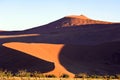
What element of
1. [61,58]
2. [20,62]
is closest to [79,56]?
[61,58]

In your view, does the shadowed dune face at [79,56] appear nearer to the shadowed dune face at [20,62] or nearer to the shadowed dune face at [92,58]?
the shadowed dune face at [92,58]

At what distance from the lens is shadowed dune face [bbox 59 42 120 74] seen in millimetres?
57188

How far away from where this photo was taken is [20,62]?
58250mm

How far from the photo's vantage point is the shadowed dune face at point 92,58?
57.2 metres

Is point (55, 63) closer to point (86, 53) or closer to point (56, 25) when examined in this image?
point (86, 53)

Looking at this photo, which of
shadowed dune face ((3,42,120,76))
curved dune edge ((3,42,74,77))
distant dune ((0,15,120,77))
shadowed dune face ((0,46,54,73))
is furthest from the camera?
curved dune edge ((3,42,74,77))

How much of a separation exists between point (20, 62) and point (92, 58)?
13.2 m

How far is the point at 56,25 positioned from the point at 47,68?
84631 mm

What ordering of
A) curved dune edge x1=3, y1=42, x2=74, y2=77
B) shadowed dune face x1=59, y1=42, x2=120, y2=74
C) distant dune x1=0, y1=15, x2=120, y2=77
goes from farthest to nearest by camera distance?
curved dune edge x1=3, y1=42, x2=74, y2=77, shadowed dune face x1=59, y1=42, x2=120, y2=74, distant dune x1=0, y1=15, x2=120, y2=77

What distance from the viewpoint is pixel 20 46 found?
6350cm

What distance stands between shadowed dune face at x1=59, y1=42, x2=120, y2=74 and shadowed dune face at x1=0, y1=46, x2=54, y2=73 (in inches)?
136

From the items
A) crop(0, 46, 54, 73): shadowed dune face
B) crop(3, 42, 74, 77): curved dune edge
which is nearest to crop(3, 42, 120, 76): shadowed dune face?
crop(3, 42, 74, 77): curved dune edge

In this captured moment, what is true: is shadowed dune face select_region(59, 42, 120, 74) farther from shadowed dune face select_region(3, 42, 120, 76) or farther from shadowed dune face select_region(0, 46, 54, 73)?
shadowed dune face select_region(0, 46, 54, 73)

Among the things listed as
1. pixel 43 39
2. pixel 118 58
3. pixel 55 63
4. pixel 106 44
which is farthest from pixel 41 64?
pixel 43 39
